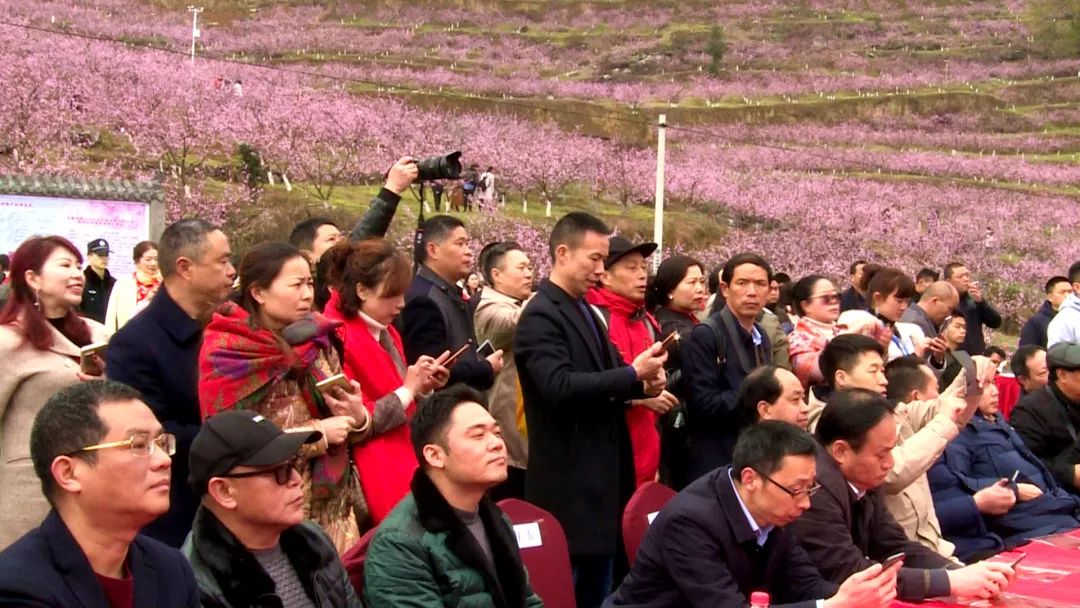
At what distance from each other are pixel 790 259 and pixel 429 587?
60.4 ft

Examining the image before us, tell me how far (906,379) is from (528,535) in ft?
6.83

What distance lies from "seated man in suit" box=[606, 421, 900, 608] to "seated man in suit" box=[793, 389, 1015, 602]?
0.24 metres

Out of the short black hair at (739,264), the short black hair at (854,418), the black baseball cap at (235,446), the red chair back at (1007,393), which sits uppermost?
the black baseball cap at (235,446)

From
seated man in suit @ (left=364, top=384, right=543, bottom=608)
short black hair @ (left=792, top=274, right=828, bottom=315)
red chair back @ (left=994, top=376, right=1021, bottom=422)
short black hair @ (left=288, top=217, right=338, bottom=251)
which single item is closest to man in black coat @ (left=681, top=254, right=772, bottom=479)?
short black hair @ (left=792, top=274, right=828, bottom=315)

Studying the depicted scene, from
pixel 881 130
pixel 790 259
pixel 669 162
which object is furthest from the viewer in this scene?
pixel 881 130

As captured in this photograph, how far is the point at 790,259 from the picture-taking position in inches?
824

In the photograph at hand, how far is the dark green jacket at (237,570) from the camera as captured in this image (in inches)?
109

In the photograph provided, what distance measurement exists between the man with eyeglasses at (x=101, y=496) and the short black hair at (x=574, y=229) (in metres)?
2.27

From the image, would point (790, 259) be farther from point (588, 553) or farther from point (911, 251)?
point (588, 553)

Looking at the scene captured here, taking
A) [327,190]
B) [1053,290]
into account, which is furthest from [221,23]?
[1053,290]

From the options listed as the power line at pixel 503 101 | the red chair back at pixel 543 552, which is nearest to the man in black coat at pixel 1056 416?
the red chair back at pixel 543 552

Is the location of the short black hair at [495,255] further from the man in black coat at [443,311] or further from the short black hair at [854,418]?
the short black hair at [854,418]

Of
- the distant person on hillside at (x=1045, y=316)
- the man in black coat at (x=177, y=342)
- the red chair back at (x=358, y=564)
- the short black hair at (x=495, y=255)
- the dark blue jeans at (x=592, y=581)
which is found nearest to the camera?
the red chair back at (x=358, y=564)

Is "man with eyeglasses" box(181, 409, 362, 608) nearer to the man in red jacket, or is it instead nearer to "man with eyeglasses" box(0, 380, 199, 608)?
"man with eyeglasses" box(0, 380, 199, 608)
